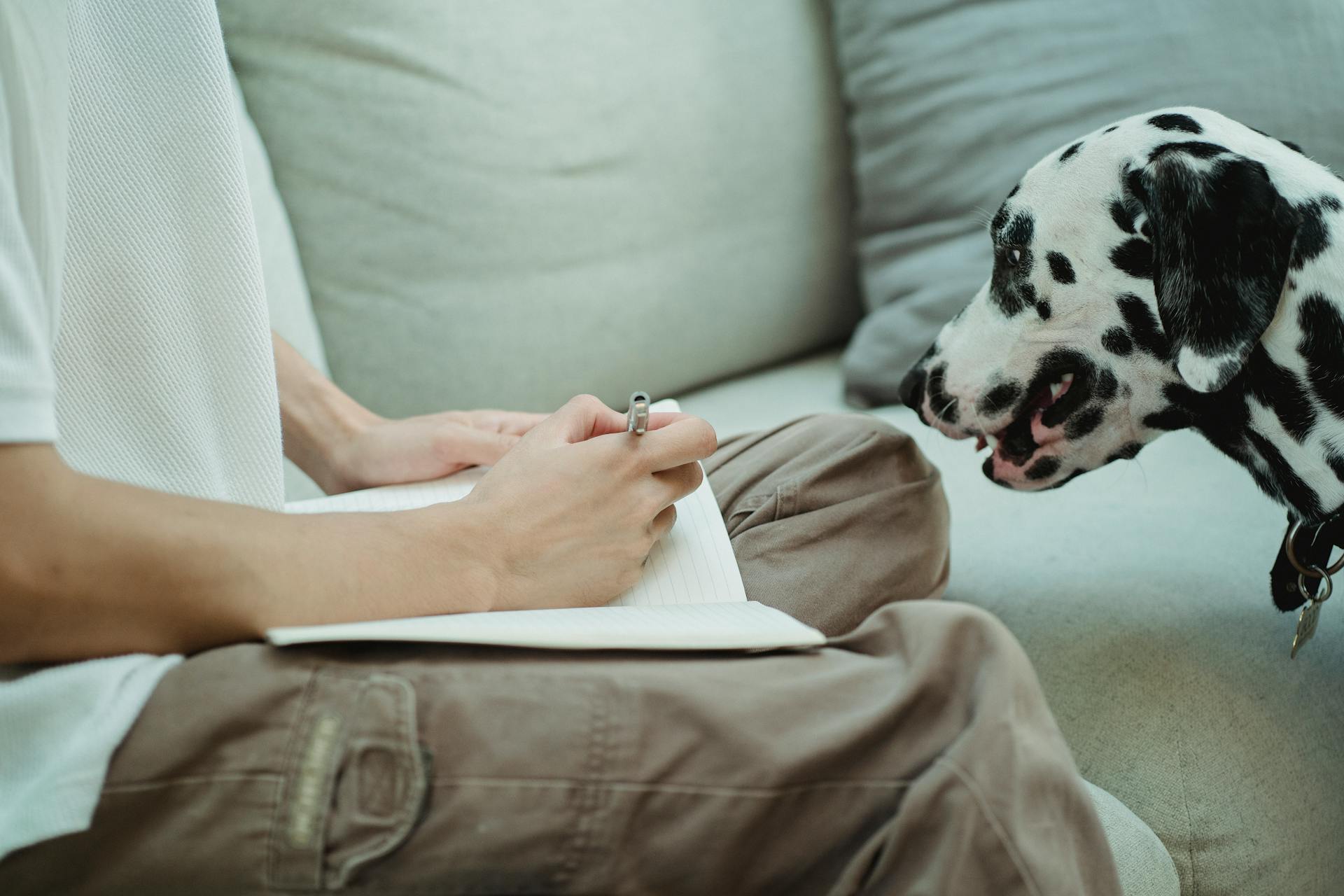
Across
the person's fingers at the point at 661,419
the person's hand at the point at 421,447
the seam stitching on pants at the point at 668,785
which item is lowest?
the person's hand at the point at 421,447

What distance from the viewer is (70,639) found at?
55 centimetres

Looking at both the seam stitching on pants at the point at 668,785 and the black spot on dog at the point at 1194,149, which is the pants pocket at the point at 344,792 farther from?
the black spot on dog at the point at 1194,149

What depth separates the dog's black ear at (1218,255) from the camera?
83cm

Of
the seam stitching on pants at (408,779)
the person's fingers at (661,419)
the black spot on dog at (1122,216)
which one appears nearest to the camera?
the seam stitching on pants at (408,779)

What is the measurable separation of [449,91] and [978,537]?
92cm

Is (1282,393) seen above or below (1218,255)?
below

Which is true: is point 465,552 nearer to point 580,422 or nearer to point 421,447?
point 580,422

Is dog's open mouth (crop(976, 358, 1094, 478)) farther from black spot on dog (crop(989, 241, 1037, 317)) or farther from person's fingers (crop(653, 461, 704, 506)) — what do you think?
person's fingers (crop(653, 461, 704, 506))

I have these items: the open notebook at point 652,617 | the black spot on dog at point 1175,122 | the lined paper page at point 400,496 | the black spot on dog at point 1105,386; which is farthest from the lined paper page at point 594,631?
the black spot on dog at point 1175,122

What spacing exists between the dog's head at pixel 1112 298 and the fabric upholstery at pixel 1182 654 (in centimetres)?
12

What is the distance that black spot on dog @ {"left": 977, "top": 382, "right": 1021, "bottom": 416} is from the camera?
1.01 meters

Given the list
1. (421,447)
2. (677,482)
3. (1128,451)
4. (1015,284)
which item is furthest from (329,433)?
(1128,451)

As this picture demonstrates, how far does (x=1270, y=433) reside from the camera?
2.98 ft

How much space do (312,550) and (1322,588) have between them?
35.8 inches
